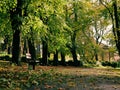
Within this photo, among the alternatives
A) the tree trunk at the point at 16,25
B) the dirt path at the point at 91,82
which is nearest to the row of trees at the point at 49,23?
the tree trunk at the point at 16,25

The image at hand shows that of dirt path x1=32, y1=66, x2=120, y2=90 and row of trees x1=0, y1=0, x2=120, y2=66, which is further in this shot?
row of trees x1=0, y1=0, x2=120, y2=66

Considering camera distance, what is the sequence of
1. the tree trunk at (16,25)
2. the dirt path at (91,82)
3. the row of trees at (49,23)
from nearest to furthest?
the dirt path at (91,82) < the tree trunk at (16,25) < the row of trees at (49,23)

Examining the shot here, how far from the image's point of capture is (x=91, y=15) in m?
56.1

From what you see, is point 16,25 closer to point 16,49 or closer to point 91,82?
point 16,49

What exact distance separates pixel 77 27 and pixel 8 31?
2385cm

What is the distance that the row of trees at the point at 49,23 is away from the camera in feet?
88.3

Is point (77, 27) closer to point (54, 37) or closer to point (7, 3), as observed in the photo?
point (54, 37)

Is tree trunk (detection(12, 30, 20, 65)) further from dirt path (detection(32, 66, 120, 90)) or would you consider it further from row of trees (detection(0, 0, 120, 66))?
dirt path (detection(32, 66, 120, 90))

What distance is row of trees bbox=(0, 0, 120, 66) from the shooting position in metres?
26.9

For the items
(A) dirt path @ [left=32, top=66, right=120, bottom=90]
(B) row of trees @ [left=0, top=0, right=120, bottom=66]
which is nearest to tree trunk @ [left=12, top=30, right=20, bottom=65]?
(B) row of trees @ [left=0, top=0, right=120, bottom=66]

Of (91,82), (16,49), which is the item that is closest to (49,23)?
(16,49)

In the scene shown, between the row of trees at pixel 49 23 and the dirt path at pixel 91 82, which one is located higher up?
the row of trees at pixel 49 23

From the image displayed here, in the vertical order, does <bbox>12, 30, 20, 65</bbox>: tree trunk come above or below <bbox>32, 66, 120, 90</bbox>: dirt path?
above

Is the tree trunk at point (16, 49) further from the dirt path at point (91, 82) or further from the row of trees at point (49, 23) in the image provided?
the dirt path at point (91, 82)
